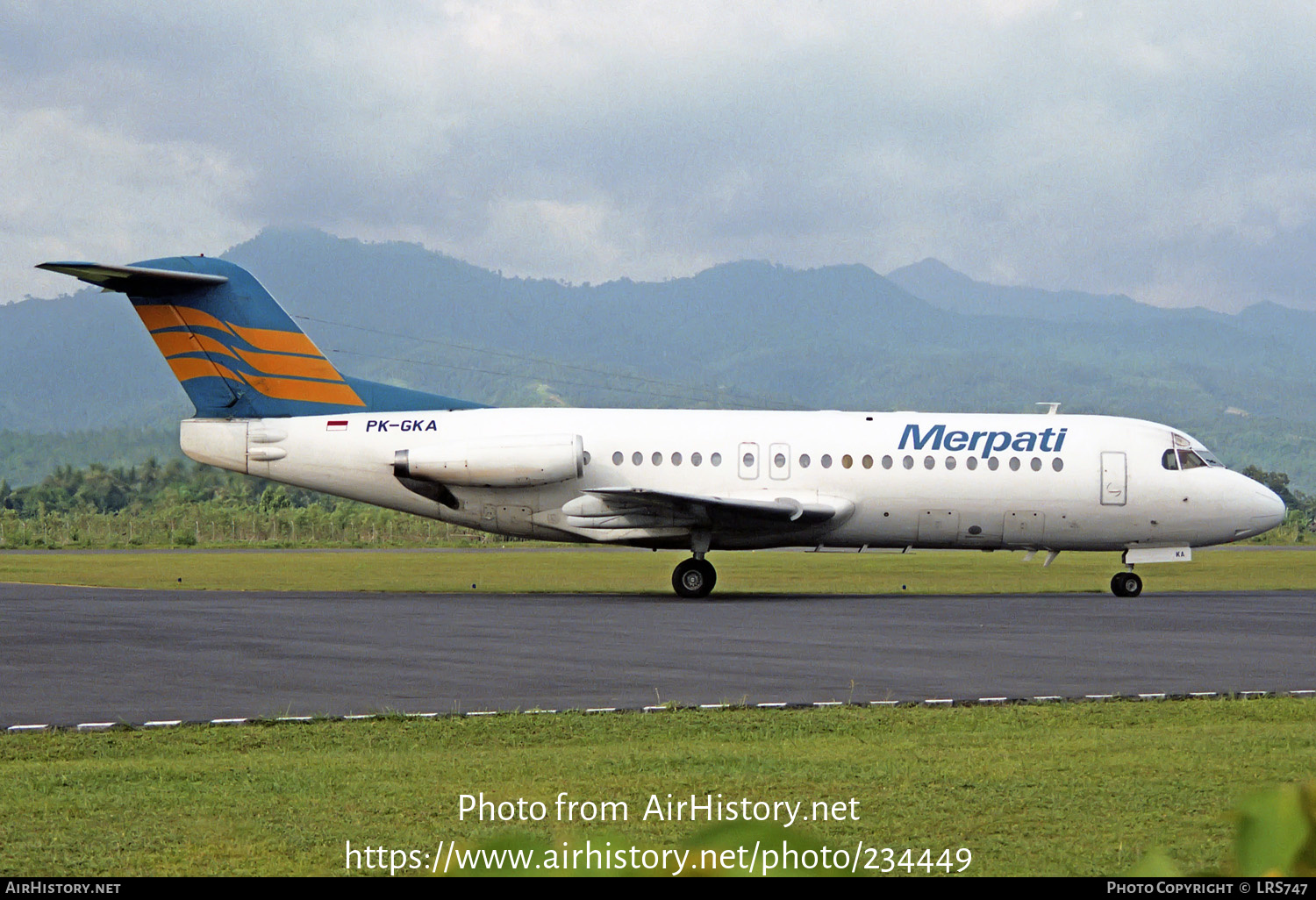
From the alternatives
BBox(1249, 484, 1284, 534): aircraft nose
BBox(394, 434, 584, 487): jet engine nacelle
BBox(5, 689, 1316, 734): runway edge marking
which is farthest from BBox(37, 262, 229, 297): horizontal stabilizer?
BBox(1249, 484, 1284, 534): aircraft nose

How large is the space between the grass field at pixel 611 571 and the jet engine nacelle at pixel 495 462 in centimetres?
265

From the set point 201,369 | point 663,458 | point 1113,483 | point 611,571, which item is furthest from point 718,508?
point 201,369

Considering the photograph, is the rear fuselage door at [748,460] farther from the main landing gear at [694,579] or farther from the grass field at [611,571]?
the grass field at [611,571]

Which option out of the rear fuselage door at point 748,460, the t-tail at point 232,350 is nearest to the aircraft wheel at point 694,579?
the rear fuselage door at point 748,460

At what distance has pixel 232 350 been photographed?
93.7 ft

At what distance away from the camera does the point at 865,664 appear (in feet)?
50.6

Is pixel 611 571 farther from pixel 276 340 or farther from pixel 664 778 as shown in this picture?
pixel 664 778

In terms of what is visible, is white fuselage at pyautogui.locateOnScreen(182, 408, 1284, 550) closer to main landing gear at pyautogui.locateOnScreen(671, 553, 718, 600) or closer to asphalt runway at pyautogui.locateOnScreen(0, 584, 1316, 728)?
main landing gear at pyautogui.locateOnScreen(671, 553, 718, 600)

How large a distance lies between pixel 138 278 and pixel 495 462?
759 cm

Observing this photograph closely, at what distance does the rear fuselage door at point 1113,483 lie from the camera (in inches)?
1136

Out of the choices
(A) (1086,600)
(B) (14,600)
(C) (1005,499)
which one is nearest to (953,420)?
(C) (1005,499)

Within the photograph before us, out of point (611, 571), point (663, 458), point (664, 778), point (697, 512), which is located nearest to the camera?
point (664, 778)
